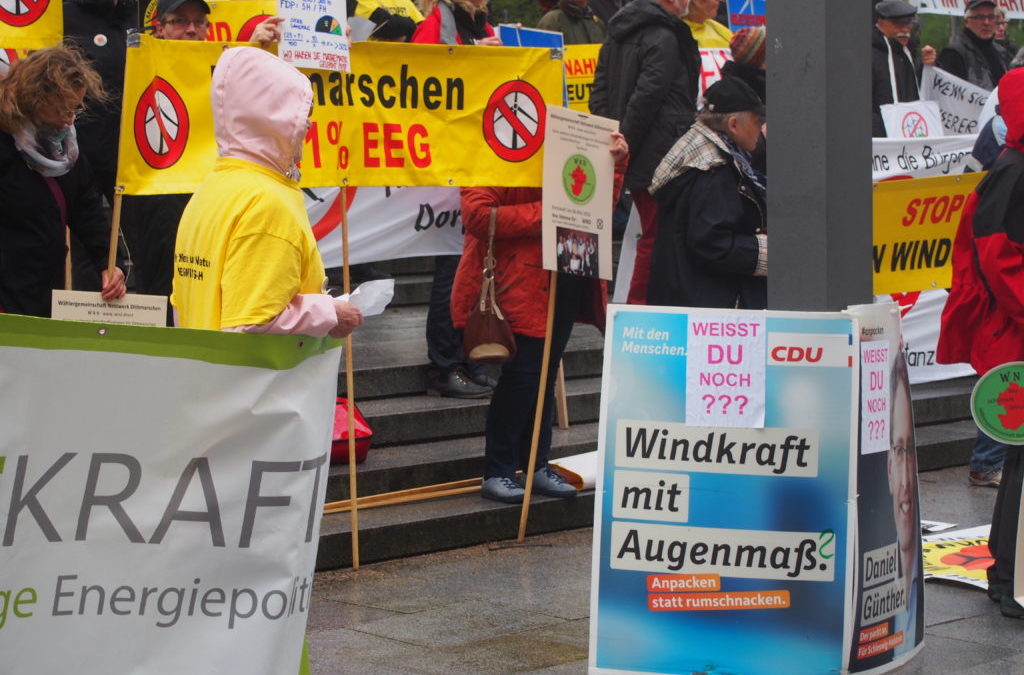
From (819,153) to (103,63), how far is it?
157 inches

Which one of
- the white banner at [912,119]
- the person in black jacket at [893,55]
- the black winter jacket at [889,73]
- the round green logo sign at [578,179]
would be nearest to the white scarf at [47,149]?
the round green logo sign at [578,179]

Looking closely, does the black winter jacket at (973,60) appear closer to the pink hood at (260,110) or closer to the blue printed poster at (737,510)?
the blue printed poster at (737,510)

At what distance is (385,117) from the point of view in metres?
6.90

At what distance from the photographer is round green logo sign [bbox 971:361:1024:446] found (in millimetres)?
5965

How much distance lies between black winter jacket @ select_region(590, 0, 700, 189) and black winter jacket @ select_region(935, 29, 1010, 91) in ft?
17.3

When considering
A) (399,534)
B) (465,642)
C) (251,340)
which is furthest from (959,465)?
(251,340)

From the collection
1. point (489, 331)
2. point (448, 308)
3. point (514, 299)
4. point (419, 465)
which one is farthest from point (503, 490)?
point (448, 308)

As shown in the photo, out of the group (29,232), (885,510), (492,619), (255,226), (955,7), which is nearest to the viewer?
(255,226)

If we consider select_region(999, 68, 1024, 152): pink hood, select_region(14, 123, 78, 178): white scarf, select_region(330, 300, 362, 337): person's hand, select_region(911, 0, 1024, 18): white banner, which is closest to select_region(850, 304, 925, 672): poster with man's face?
select_region(999, 68, 1024, 152): pink hood

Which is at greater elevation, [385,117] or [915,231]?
[385,117]

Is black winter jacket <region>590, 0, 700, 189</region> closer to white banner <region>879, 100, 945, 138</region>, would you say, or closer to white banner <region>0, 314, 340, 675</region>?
white banner <region>879, 100, 945, 138</region>

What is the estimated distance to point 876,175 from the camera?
394 inches

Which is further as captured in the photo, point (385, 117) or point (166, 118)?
point (385, 117)

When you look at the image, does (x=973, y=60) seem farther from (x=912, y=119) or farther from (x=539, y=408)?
(x=539, y=408)
